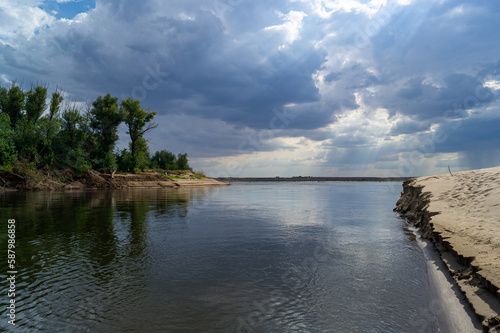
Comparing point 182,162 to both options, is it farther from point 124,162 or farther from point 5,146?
point 5,146

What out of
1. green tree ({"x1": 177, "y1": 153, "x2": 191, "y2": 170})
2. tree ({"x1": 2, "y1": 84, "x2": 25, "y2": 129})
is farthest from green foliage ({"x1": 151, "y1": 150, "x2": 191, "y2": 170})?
tree ({"x1": 2, "y1": 84, "x2": 25, "y2": 129})

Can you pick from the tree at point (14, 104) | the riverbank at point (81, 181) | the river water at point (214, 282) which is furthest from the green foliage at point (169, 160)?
the river water at point (214, 282)

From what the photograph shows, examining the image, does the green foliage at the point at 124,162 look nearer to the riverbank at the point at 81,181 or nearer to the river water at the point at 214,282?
the riverbank at the point at 81,181

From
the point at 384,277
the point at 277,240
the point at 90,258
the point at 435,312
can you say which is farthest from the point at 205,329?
the point at 277,240

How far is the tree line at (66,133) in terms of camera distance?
47.8 m

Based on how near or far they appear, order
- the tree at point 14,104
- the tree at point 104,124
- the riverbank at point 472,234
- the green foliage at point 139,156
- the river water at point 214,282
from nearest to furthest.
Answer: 1. the river water at point 214,282
2. the riverbank at point 472,234
3. the tree at point 14,104
4. the tree at point 104,124
5. the green foliage at point 139,156

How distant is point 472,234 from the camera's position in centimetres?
866

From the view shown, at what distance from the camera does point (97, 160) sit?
58.5 m

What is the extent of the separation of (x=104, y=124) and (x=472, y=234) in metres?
68.8

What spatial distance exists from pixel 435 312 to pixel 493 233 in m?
4.59

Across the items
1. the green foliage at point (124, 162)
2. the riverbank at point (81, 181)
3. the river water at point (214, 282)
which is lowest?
the river water at point (214, 282)

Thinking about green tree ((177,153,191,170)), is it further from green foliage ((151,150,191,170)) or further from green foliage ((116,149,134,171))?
green foliage ((116,149,134,171))

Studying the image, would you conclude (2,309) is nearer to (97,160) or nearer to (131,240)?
(131,240)

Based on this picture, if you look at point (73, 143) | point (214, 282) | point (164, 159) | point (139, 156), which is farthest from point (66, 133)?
point (214, 282)
